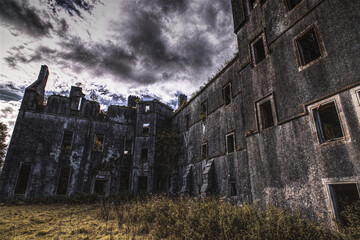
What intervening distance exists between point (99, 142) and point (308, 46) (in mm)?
22000

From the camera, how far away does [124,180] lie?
21.2 meters

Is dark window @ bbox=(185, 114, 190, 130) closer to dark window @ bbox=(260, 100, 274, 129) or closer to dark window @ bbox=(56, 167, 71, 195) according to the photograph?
dark window @ bbox=(260, 100, 274, 129)

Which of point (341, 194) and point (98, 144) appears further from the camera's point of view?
point (98, 144)

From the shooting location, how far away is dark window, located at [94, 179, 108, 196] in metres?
19.9

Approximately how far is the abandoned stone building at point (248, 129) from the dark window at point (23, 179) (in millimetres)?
86

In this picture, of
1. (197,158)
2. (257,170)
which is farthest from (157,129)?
(257,170)

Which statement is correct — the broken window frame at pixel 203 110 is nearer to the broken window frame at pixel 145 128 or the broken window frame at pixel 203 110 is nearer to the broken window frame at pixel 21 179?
the broken window frame at pixel 145 128


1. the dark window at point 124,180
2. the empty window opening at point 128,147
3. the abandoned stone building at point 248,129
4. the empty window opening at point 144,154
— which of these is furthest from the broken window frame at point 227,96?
the dark window at point 124,180

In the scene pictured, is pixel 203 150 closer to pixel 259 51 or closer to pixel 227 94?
pixel 227 94

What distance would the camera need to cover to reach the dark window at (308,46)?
8039mm

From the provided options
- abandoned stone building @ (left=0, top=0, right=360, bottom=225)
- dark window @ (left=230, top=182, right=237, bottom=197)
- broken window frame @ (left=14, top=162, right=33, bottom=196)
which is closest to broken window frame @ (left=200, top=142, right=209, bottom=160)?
abandoned stone building @ (left=0, top=0, right=360, bottom=225)

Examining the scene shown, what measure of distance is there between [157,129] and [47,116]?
11738mm

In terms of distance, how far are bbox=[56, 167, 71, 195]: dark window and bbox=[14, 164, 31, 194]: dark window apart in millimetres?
2692

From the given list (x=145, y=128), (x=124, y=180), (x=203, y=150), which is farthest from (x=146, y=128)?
(x=203, y=150)
